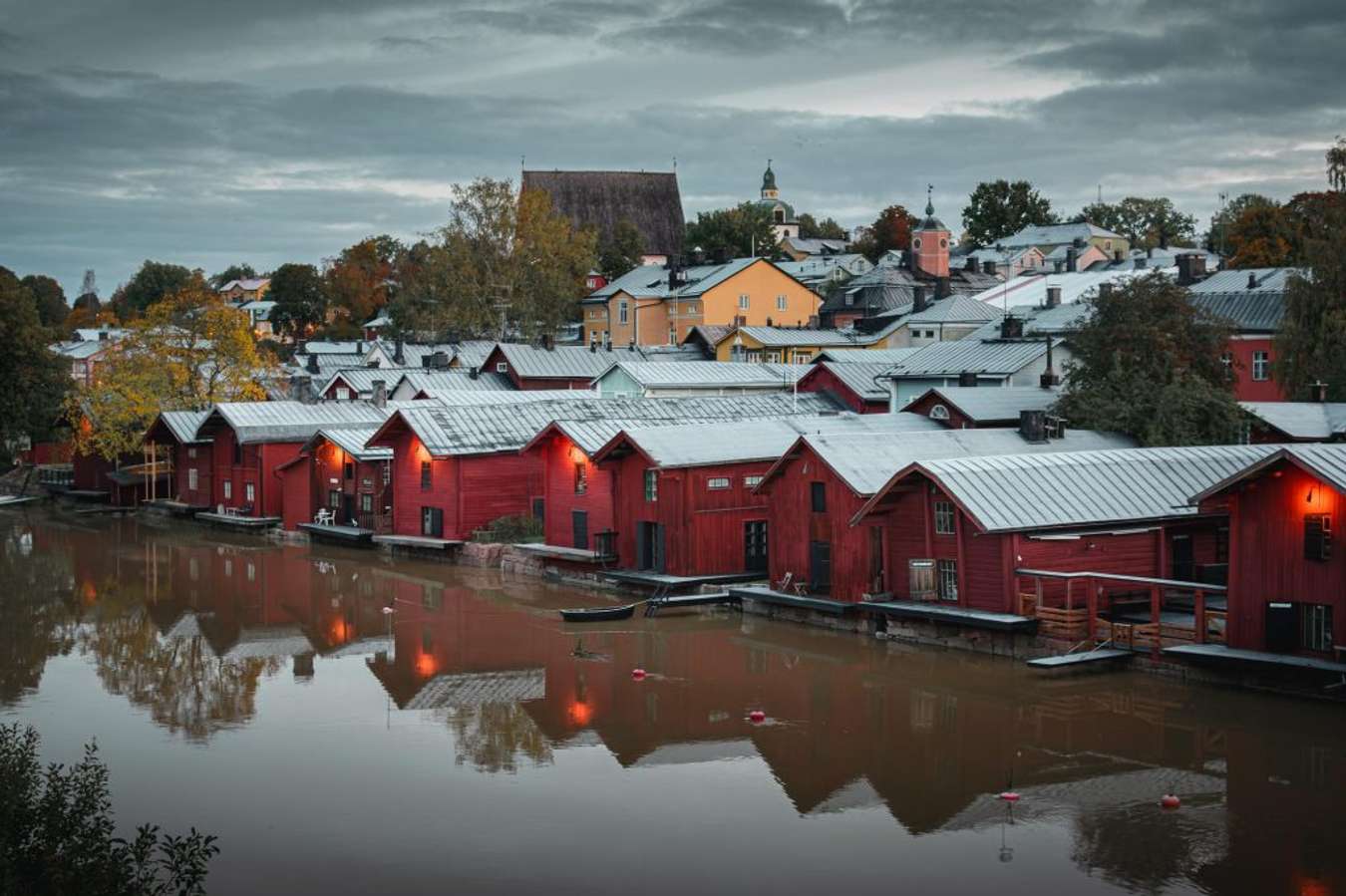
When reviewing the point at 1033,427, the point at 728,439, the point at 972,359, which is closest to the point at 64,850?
the point at 728,439

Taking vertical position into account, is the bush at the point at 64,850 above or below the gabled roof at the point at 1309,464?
below

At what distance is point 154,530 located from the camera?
58.0 meters

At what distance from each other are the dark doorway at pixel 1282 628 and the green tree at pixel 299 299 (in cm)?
10979

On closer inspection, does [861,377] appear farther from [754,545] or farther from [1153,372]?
[754,545]

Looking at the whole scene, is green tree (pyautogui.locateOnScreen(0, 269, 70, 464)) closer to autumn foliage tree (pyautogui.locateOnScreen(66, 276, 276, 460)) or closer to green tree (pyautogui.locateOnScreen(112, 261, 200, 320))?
autumn foliage tree (pyautogui.locateOnScreen(66, 276, 276, 460))

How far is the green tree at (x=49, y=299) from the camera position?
157625 millimetres

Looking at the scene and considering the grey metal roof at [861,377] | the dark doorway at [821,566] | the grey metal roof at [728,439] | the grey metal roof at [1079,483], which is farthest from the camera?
the grey metal roof at [861,377]

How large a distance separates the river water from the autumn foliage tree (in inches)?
1180

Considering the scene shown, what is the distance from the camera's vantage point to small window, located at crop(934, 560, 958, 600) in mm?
30641

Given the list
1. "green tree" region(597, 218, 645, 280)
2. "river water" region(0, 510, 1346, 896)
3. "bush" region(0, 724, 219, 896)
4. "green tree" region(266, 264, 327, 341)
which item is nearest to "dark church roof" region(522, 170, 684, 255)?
"green tree" region(597, 218, 645, 280)

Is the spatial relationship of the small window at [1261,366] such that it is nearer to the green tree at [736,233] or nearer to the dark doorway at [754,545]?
the dark doorway at [754,545]

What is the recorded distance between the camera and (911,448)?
1385 inches

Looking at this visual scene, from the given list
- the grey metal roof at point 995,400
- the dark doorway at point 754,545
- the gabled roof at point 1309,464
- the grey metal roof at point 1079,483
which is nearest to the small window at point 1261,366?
the grey metal roof at point 995,400

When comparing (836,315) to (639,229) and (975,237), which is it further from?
(975,237)
